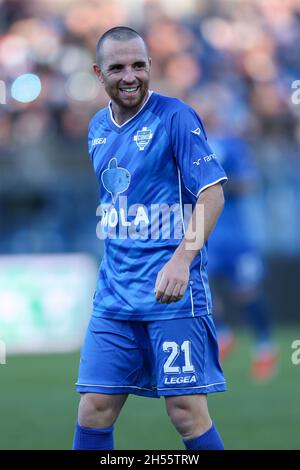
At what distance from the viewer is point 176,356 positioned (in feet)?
15.1

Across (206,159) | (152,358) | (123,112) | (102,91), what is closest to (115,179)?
(123,112)

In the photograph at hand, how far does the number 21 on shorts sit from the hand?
0.29m

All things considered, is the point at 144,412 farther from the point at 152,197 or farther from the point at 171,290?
the point at 171,290

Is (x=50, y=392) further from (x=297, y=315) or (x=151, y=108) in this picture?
(x=297, y=315)

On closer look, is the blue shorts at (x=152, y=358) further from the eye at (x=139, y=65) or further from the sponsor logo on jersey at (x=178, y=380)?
the eye at (x=139, y=65)

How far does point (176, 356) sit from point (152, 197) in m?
0.66

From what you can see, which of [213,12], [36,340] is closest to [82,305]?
[36,340]

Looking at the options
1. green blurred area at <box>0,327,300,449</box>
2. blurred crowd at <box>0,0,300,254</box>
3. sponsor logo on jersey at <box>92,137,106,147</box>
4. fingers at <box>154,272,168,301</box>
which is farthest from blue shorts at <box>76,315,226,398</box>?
blurred crowd at <box>0,0,300,254</box>

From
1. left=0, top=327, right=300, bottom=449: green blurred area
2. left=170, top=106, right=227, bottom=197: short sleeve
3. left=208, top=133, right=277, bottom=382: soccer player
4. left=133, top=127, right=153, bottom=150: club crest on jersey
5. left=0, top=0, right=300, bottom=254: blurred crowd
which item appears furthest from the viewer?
left=0, top=0, right=300, bottom=254: blurred crowd

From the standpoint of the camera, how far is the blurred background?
11.5 m

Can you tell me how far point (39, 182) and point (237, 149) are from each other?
3606 mm

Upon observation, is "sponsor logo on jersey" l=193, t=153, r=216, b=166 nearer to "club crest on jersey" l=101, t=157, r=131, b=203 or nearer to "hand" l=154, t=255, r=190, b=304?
"club crest on jersey" l=101, t=157, r=131, b=203

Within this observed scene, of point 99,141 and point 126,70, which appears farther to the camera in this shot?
point 99,141

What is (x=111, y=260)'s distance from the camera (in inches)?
190
